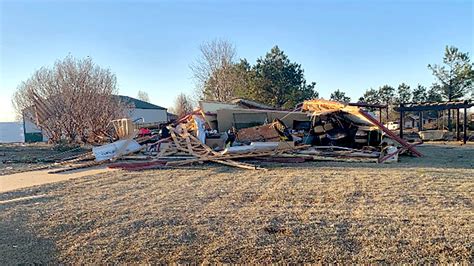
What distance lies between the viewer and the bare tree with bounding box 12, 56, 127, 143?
68.7 ft

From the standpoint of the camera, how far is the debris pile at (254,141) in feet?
35.5

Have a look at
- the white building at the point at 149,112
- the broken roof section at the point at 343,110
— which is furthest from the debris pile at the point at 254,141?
the white building at the point at 149,112

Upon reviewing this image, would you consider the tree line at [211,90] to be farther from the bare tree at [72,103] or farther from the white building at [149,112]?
the white building at [149,112]

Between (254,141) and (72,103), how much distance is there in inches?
547

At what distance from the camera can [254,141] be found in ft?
42.6

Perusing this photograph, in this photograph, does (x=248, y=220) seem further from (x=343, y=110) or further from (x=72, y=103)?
(x=72, y=103)

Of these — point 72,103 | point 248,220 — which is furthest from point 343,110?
point 72,103

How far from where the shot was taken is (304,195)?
604 cm

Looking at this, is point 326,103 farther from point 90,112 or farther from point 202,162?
point 90,112

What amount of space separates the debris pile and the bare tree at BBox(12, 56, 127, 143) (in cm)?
649

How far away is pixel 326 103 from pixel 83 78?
15.9 m

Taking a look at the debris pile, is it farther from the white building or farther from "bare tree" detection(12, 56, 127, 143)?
the white building

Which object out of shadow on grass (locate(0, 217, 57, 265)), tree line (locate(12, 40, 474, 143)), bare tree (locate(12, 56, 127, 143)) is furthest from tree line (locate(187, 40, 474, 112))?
shadow on grass (locate(0, 217, 57, 265))

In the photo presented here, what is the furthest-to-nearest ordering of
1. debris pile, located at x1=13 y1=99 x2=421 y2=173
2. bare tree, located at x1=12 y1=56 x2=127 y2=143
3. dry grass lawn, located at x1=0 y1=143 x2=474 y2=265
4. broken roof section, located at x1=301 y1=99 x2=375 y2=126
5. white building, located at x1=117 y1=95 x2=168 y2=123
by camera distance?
white building, located at x1=117 y1=95 x2=168 y2=123 < bare tree, located at x1=12 y1=56 x2=127 y2=143 < broken roof section, located at x1=301 y1=99 x2=375 y2=126 < debris pile, located at x1=13 y1=99 x2=421 y2=173 < dry grass lawn, located at x1=0 y1=143 x2=474 y2=265
